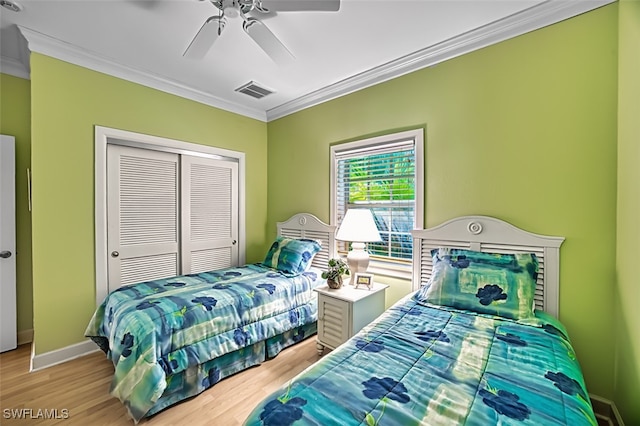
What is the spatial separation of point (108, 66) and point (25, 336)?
9.20 feet

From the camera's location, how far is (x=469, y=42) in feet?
7.30

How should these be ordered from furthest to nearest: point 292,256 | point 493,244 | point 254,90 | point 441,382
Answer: point 254,90 < point 292,256 < point 493,244 < point 441,382

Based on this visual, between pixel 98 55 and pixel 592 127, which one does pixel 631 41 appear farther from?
pixel 98 55

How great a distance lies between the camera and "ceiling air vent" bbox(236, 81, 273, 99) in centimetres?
311

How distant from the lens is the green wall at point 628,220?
54.7 inches

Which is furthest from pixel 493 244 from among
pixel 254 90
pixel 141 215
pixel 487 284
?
pixel 141 215

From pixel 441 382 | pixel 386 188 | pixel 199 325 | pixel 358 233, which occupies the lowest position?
pixel 199 325

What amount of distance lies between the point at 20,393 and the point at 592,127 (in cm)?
437

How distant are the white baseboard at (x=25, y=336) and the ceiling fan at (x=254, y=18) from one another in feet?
10.4

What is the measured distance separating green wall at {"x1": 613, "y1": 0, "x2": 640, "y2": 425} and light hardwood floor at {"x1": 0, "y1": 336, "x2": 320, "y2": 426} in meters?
2.03

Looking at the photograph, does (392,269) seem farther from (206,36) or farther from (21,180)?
(21,180)

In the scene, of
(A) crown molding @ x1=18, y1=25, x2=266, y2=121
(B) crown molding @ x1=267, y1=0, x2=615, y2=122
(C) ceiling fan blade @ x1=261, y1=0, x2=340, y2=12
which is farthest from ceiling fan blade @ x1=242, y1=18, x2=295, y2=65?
(A) crown molding @ x1=18, y1=25, x2=266, y2=121

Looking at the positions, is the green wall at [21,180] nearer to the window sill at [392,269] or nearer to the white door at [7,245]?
the white door at [7,245]

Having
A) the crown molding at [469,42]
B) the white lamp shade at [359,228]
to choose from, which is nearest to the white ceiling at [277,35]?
the crown molding at [469,42]
